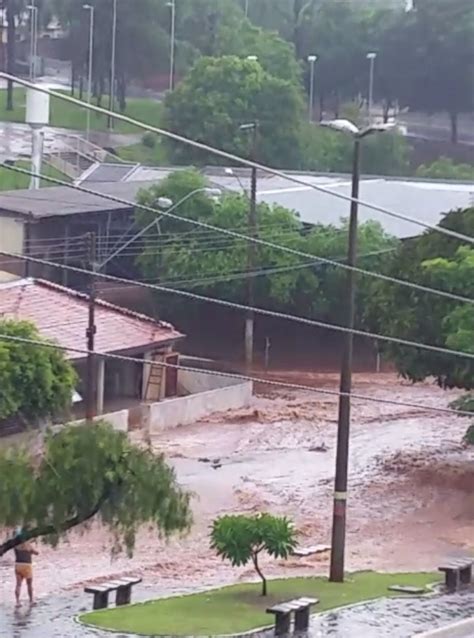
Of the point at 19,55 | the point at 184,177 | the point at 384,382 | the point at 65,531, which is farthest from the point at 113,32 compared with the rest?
the point at 65,531

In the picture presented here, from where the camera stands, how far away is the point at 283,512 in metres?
29.3

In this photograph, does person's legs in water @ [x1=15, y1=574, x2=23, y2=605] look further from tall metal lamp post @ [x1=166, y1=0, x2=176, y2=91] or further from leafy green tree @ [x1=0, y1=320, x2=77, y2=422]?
tall metal lamp post @ [x1=166, y1=0, x2=176, y2=91]

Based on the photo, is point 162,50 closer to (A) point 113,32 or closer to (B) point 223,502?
(A) point 113,32

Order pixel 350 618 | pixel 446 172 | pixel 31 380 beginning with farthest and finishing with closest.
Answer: pixel 446 172
pixel 31 380
pixel 350 618

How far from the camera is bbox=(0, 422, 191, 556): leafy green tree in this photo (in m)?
18.1

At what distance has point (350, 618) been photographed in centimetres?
1948

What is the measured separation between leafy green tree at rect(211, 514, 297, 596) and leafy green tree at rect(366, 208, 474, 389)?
10690 millimetres

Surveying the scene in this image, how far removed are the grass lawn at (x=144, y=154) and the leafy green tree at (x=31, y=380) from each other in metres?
44.6

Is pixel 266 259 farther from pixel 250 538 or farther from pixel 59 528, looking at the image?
pixel 59 528

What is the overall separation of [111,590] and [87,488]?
2.73 meters

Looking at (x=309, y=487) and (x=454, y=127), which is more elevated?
(x=454, y=127)

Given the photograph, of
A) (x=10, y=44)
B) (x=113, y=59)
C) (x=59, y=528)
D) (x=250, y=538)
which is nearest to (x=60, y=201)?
(x=113, y=59)

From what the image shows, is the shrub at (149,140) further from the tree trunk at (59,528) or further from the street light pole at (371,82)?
the tree trunk at (59,528)

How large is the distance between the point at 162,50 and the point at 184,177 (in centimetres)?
3891
